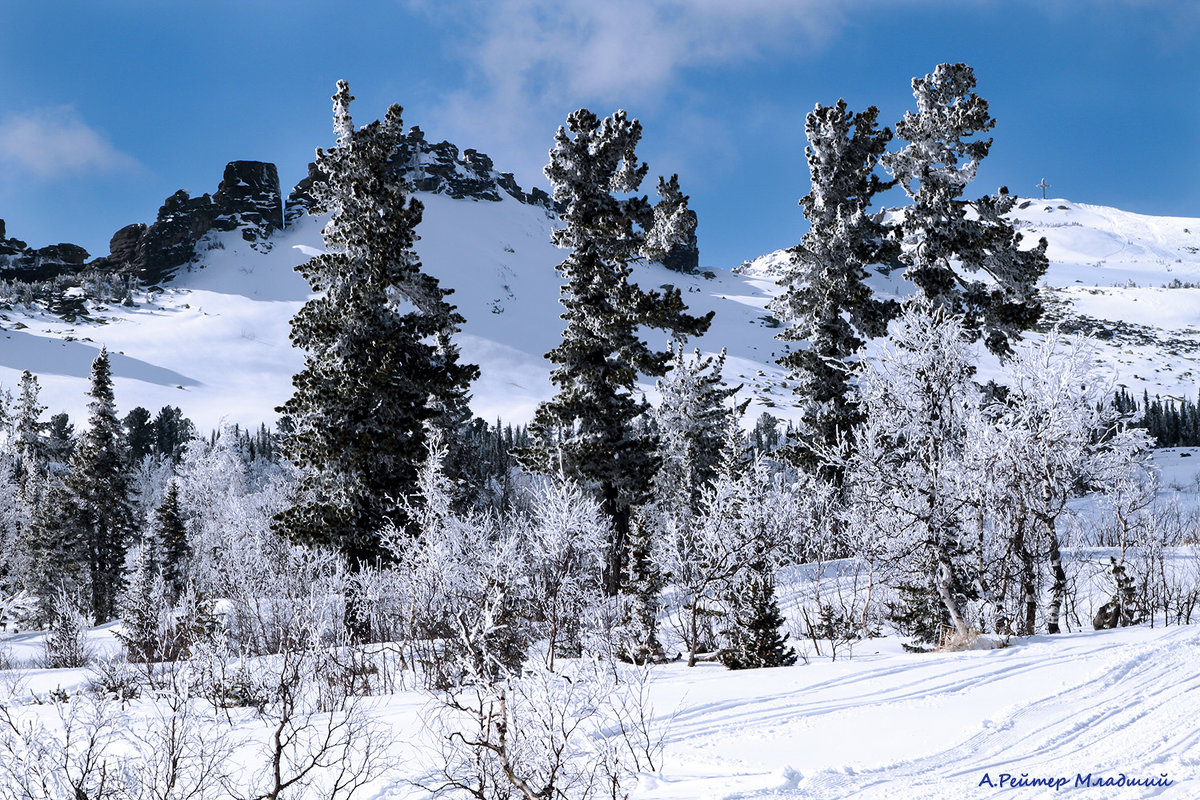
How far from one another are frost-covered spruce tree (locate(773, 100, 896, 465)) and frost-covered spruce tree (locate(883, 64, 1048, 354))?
1147mm

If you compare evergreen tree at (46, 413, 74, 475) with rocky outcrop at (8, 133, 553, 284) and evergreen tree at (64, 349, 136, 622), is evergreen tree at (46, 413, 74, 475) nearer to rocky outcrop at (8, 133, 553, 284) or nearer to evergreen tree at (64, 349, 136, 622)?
evergreen tree at (64, 349, 136, 622)

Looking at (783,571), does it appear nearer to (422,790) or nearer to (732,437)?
(732,437)

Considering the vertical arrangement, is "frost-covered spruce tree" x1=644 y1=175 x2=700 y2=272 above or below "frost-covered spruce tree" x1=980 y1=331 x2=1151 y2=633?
above

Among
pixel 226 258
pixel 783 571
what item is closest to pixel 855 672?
pixel 783 571

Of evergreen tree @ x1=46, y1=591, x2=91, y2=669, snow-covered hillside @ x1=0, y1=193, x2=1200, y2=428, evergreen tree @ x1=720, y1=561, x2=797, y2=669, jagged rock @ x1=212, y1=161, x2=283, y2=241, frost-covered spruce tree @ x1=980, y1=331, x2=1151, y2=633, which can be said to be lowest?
evergreen tree @ x1=46, y1=591, x2=91, y2=669

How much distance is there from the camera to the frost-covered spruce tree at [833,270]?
23.2 metres

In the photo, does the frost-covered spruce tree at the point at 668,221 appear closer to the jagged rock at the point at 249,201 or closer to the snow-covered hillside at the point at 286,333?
the snow-covered hillside at the point at 286,333

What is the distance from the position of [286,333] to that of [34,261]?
72.8 metres

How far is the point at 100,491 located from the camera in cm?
3831

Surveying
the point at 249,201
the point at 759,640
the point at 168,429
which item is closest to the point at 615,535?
the point at 759,640

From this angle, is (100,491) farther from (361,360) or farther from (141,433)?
(141,433)

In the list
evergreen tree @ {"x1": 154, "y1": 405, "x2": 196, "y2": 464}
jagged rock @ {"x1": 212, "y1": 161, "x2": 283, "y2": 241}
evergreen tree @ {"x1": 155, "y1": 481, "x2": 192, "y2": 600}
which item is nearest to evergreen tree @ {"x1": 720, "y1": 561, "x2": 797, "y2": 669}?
evergreen tree @ {"x1": 155, "y1": 481, "x2": 192, "y2": 600}

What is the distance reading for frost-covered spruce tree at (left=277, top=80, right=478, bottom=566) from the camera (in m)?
19.5

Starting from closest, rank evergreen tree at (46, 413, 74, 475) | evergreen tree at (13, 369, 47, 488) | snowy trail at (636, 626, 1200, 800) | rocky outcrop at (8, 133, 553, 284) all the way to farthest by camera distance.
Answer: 1. snowy trail at (636, 626, 1200, 800)
2. evergreen tree at (13, 369, 47, 488)
3. evergreen tree at (46, 413, 74, 475)
4. rocky outcrop at (8, 133, 553, 284)
